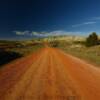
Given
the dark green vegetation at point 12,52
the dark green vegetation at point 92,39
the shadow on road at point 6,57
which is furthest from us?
the dark green vegetation at point 92,39

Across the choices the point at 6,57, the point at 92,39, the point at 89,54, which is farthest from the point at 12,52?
the point at 92,39

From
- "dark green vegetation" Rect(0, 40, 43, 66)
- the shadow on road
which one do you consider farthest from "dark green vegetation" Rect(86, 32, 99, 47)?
the shadow on road

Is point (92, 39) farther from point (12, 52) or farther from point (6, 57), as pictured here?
point (6, 57)

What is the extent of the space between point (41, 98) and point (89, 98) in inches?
71.8

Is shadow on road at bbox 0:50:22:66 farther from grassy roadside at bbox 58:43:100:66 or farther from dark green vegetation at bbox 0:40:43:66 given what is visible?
A: grassy roadside at bbox 58:43:100:66

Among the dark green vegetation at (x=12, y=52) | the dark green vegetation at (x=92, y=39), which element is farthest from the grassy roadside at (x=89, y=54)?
the dark green vegetation at (x=92, y=39)

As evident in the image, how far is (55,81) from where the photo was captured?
31.0ft

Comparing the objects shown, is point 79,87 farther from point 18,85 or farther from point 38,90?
point 18,85

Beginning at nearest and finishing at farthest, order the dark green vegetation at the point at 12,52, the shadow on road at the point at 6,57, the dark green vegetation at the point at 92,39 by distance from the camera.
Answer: the shadow on road at the point at 6,57 < the dark green vegetation at the point at 12,52 < the dark green vegetation at the point at 92,39

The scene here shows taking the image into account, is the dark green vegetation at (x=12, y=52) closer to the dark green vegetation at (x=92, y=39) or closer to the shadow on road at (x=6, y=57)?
the shadow on road at (x=6, y=57)

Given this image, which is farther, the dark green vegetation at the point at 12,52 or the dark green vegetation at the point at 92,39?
the dark green vegetation at the point at 92,39

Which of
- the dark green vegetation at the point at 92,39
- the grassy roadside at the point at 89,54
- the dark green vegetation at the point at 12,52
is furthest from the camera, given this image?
the dark green vegetation at the point at 92,39

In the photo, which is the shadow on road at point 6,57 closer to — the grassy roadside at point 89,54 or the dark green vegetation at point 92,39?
the grassy roadside at point 89,54

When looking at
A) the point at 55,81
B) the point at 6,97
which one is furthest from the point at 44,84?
the point at 6,97
